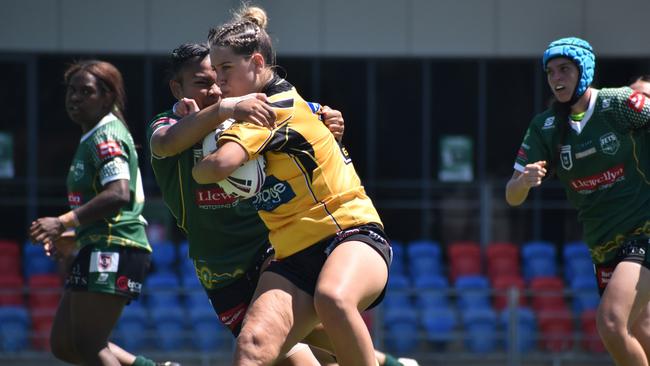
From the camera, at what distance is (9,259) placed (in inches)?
542

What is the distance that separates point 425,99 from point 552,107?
9.33 m

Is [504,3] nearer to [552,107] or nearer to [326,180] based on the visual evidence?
[552,107]

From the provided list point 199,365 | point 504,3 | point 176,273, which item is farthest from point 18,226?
point 504,3

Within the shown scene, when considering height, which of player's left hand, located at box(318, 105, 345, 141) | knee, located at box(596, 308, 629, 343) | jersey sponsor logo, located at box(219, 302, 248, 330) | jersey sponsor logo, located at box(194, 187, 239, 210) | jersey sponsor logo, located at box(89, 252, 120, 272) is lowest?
knee, located at box(596, 308, 629, 343)

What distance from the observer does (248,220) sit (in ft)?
17.6

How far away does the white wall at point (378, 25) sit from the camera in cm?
1484

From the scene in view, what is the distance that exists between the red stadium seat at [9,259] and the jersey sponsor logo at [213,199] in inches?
354

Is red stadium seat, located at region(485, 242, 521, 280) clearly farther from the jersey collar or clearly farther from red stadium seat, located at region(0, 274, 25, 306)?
the jersey collar

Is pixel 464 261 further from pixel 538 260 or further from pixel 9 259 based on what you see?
pixel 9 259

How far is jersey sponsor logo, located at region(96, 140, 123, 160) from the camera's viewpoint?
6.19 meters

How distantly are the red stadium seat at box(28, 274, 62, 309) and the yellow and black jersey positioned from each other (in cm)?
887

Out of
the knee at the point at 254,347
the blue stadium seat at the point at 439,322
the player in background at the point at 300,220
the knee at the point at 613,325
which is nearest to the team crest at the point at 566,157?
the knee at the point at 613,325

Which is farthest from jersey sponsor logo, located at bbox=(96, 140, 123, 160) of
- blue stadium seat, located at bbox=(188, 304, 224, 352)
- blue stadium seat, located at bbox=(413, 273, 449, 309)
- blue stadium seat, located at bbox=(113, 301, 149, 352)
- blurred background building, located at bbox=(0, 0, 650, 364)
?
blurred background building, located at bbox=(0, 0, 650, 364)

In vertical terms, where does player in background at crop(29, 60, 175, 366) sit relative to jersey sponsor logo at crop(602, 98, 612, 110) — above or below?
below
